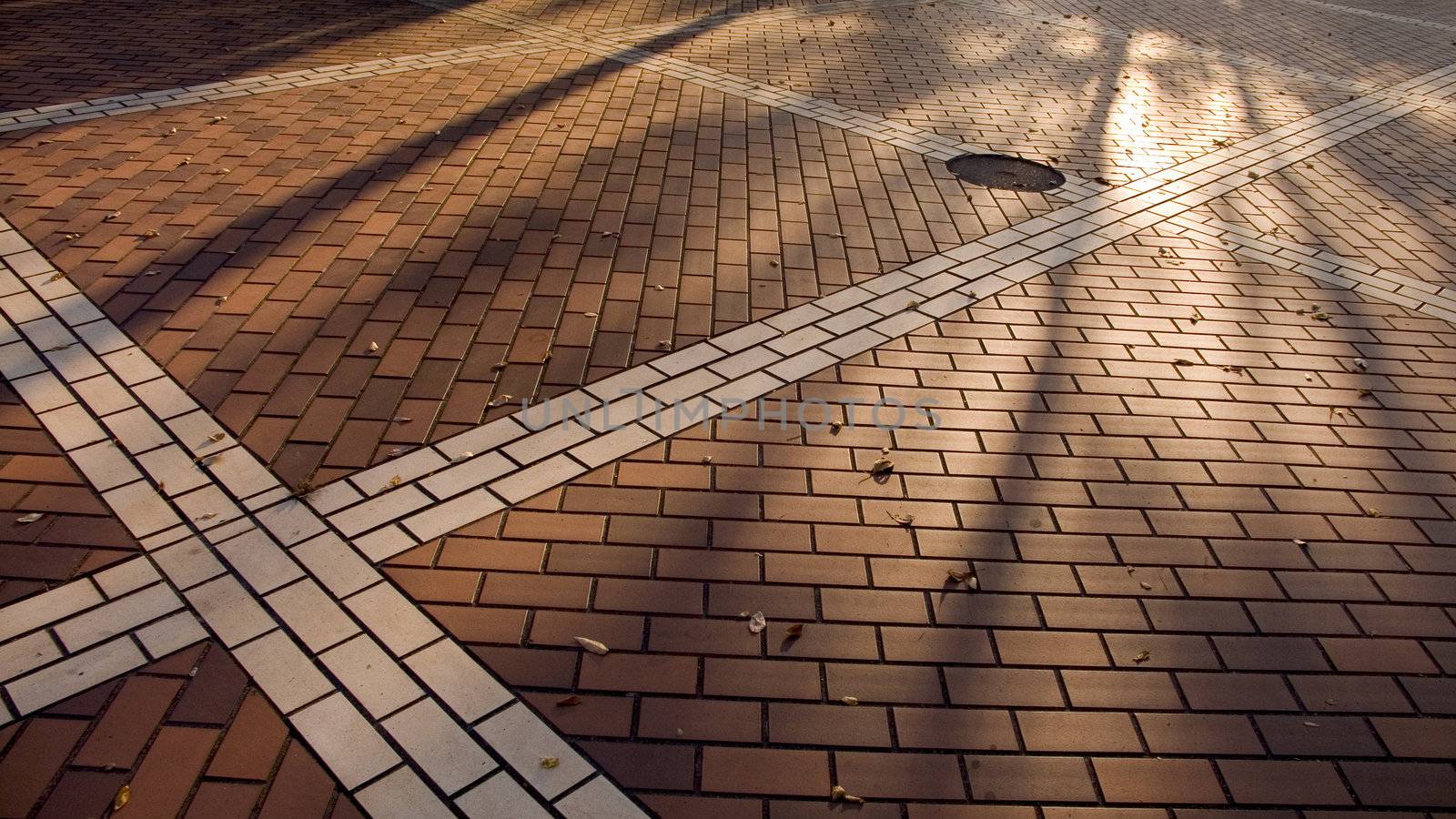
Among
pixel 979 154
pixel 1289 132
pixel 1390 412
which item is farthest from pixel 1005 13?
pixel 1390 412

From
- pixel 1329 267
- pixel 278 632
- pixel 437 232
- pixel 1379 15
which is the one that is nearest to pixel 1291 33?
pixel 1379 15

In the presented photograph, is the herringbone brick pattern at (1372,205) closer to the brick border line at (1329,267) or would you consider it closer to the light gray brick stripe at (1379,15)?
the brick border line at (1329,267)

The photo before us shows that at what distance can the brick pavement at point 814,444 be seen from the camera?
2.80 m

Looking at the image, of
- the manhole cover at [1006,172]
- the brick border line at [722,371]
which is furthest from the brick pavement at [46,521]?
the manhole cover at [1006,172]

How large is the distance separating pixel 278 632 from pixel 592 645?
97cm

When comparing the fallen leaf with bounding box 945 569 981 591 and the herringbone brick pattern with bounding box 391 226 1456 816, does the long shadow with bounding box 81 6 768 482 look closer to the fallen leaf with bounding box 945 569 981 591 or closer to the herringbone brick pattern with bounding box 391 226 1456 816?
the herringbone brick pattern with bounding box 391 226 1456 816

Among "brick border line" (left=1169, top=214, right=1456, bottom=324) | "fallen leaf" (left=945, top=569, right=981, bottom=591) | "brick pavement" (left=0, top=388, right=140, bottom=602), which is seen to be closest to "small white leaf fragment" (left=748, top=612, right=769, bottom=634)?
"fallen leaf" (left=945, top=569, right=981, bottom=591)

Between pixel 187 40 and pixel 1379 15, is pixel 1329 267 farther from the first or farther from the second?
pixel 1379 15

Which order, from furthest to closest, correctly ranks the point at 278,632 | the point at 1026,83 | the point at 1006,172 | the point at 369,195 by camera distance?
the point at 1026,83 < the point at 1006,172 < the point at 369,195 < the point at 278,632

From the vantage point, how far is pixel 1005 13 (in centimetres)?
1188

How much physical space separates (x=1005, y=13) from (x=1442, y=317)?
788cm

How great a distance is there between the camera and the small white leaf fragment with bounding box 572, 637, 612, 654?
3.01 m

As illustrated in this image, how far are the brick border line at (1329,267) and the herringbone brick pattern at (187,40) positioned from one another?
22.3 ft

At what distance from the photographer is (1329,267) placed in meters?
5.84
